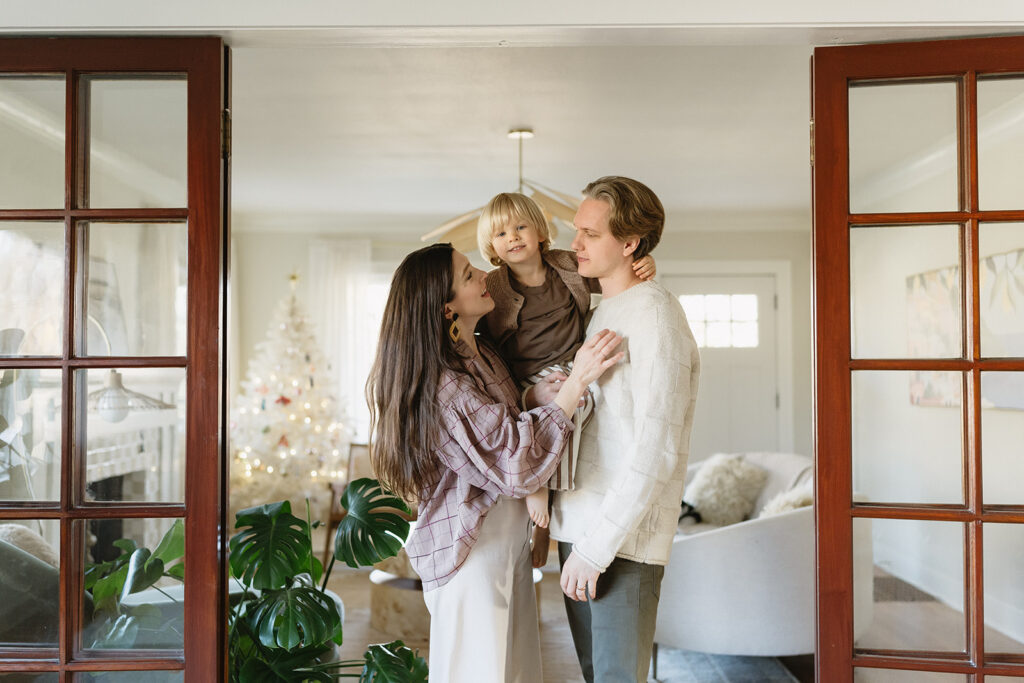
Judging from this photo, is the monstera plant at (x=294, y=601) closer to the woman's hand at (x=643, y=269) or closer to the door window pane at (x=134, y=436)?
the door window pane at (x=134, y=436)

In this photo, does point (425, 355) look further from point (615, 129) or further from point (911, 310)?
point (615, 129)

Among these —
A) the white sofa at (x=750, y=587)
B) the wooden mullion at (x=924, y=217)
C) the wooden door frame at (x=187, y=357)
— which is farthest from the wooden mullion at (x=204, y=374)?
the white sofa at (x=750, y=587)

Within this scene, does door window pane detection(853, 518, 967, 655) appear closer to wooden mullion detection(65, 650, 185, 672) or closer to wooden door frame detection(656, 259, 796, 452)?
wooden mullion detection(65, 650, 185, 672)

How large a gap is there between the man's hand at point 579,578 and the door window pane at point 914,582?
653 mm

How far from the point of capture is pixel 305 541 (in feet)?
8.83

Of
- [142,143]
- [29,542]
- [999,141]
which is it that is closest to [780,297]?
[999,141]

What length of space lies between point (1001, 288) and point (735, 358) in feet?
17.0

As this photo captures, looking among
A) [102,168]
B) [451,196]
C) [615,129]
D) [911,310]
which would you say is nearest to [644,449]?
[911,310]

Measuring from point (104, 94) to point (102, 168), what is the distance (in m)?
0.18

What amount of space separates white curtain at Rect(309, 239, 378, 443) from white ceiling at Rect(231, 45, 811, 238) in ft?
1.63

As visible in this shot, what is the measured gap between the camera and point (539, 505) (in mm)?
2012

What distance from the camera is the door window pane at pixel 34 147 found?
6.70 ft

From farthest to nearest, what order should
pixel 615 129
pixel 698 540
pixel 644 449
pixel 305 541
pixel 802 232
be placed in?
pixel 802 232 < pixel 615 129 < pixel 698 540 < pixel 305 541 < pixel 644 449

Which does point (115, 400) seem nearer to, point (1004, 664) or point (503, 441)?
point (503, 441)
